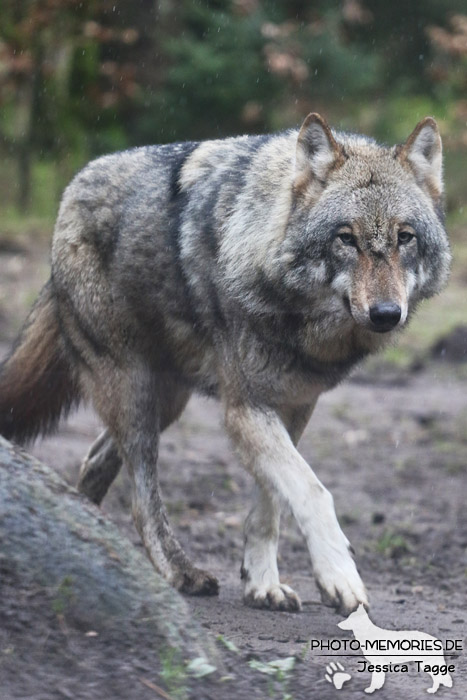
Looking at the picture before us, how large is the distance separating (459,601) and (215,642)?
1912 mm

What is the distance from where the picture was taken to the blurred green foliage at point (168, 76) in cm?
1361

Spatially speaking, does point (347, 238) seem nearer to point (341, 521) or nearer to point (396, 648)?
point (396, 648)

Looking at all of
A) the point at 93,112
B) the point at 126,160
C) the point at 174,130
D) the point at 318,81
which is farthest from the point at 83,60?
the point at 126,160

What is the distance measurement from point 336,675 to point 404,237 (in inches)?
64.5

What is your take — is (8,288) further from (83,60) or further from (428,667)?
(428,667)

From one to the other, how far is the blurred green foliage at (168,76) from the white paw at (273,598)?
9.82 meters

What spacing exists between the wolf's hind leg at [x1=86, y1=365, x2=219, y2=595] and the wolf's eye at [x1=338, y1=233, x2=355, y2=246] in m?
1.27

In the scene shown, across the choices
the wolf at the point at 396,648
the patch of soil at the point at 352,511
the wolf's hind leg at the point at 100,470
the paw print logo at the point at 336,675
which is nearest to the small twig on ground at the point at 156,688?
the patch of soil at the point at 352,511

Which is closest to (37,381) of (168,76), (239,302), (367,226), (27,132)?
(239,302)

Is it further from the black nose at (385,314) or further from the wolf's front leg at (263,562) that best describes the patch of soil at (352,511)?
the black nose at (385,314)

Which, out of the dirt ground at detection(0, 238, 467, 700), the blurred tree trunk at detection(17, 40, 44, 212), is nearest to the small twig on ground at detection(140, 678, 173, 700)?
the dirt ground at detection(0, 238, 467, 700)

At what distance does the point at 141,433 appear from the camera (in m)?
4.64

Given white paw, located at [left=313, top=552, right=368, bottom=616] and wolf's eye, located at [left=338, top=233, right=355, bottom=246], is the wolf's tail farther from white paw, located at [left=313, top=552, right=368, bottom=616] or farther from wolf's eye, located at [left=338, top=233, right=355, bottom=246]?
white paw, located at [left=313, top=552, right=368, bottom=616]

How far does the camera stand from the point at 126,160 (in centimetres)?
480
